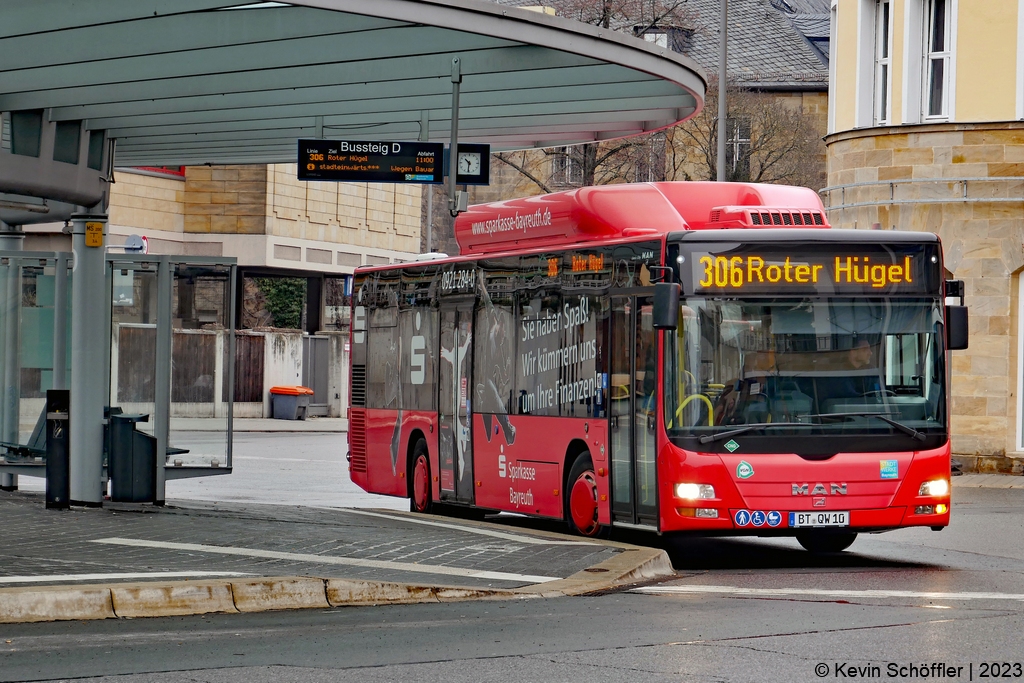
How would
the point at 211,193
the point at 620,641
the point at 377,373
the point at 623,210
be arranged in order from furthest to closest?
1. the point at 211,193
2. the point at 377,373
3. the point at 623,210
4. the point at 620,641

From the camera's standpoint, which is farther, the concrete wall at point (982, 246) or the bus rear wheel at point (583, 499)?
the concrete wall at point (982, 246)

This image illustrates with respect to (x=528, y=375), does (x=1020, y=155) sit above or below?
above

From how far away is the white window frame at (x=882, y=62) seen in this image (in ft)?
89.3

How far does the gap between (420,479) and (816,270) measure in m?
6.24

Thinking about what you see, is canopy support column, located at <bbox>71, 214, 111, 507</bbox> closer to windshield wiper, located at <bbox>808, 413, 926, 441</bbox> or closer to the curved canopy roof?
the curved canopy roof

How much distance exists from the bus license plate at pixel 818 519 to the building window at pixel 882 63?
15509 mm

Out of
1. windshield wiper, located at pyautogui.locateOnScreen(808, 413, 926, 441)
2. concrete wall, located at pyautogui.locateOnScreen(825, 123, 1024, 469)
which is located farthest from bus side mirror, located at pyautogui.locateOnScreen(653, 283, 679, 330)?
concrete wall, located at pyautogui.locateOnScreen(825, 123, 1024, 469)

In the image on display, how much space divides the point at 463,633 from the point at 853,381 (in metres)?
4.94

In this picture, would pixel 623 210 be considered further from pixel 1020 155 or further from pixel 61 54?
pixel 1020 155

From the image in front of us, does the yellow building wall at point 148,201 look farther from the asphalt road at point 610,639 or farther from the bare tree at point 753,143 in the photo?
the asphalt road at point 610,639

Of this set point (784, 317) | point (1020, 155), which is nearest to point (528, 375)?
point (784, 317)

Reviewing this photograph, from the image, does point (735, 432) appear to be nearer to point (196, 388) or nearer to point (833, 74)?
point (196, 388)

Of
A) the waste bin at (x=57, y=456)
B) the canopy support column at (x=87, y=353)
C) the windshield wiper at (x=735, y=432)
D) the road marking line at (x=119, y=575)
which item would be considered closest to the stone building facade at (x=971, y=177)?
the windshield wiper at (x=735, y=432)

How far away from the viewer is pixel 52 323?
17500 millimetres
